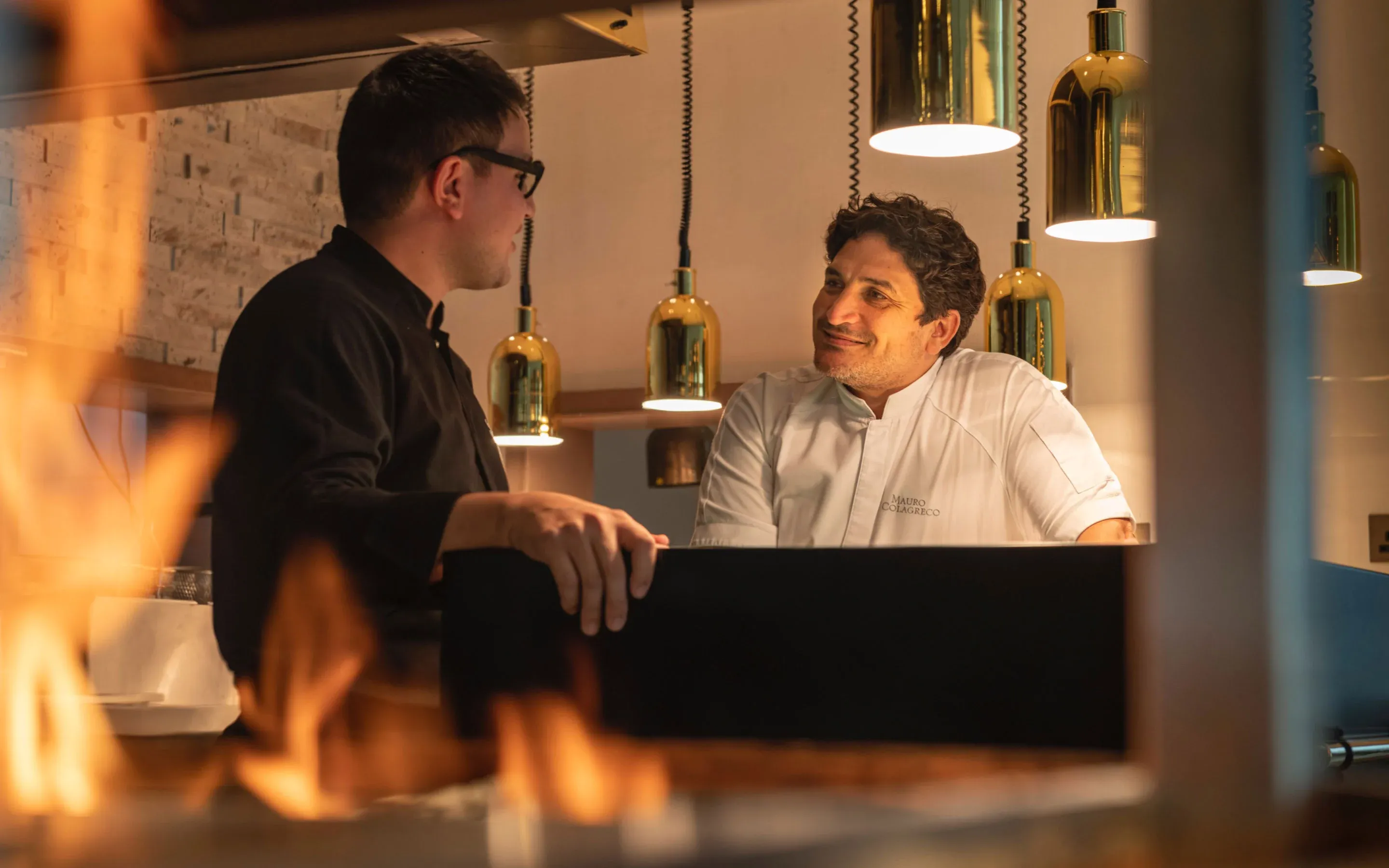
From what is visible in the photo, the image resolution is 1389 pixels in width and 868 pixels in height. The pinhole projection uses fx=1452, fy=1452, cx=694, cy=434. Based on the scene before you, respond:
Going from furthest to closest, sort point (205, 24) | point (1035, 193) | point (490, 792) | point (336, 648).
Answer: point (1035, 193)
point (336, 648)
point (205, 24)
point (490, 792)

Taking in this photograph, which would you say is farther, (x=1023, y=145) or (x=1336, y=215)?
(x=1023, y=145)

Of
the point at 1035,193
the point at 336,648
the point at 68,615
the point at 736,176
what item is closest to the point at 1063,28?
the point at 1035,193

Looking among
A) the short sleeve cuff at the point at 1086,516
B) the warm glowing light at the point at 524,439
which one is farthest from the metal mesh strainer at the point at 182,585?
the short sleeve cuff at the point at 1086,516

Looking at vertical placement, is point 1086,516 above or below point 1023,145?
below

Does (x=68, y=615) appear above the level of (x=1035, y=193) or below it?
below

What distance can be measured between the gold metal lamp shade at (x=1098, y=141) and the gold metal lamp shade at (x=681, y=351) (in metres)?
0.97

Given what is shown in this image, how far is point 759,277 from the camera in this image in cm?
452

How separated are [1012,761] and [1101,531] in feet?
4.11

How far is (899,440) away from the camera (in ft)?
7.07

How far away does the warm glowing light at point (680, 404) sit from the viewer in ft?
8.64

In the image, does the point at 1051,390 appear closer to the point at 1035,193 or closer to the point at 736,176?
the point at 1035,193

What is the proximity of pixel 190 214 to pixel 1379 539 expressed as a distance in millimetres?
3504

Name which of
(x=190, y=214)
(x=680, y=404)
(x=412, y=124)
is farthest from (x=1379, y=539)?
(x=190, y=214)

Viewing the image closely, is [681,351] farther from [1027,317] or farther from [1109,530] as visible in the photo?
[1109,530]
